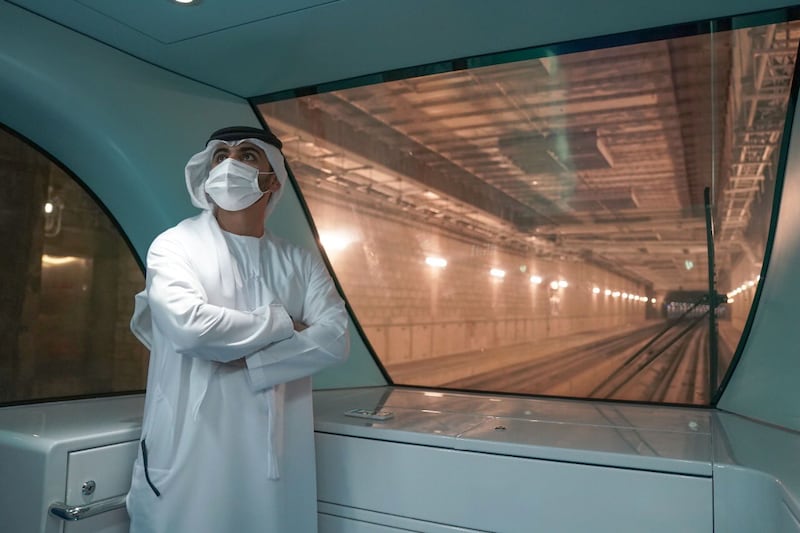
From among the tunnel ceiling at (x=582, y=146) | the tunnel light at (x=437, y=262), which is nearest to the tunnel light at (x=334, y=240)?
the tunnel ceiling at (x=582, y=146)

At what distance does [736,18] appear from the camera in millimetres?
2104

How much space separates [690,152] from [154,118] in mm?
2581

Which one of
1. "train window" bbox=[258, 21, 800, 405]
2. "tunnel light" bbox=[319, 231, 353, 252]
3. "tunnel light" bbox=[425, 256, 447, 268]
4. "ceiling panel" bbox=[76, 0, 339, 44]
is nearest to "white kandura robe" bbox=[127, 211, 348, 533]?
"ceiling panel" bbox=[76, 0, 339, 44]

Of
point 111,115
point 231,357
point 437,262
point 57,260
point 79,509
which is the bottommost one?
point 79,509

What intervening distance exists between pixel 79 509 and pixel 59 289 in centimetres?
123

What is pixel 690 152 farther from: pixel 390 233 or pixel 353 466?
pixel 353 466

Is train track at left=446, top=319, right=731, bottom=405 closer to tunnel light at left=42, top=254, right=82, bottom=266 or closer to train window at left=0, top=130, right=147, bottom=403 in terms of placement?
train window at left=0, top=130, right=147, bottom=403

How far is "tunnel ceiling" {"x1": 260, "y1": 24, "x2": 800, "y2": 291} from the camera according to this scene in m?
2.58

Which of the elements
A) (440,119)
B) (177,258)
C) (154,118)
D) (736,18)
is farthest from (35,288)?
(736,18)

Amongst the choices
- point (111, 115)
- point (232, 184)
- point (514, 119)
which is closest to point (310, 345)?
point (232, 184)

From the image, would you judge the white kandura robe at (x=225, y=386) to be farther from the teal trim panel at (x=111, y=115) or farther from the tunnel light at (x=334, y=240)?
the tunnel light at (x=334, y=240)

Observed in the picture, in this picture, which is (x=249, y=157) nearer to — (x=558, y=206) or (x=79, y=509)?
(x=79, y=509)

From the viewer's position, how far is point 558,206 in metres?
3.26

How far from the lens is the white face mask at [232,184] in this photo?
1892mm
